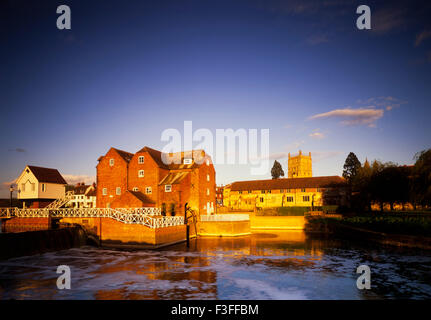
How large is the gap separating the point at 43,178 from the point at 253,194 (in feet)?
158

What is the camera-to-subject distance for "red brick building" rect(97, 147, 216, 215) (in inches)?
1921

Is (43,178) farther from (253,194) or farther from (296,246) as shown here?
(253,194)

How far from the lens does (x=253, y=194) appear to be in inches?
3206

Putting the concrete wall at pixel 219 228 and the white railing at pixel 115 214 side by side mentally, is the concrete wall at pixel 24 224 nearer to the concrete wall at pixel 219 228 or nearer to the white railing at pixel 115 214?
the white railing at pixel 115 214

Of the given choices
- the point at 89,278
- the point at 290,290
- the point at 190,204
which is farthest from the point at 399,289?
the point at 190,204

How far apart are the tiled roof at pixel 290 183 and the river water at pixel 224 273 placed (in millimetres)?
40111

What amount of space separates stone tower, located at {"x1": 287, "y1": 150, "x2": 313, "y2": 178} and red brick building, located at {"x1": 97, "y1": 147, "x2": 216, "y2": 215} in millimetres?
89008

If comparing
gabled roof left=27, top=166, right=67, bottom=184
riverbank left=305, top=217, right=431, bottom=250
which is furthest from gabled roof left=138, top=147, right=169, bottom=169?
riverbank left=305, top=217, right=431, bottom=250

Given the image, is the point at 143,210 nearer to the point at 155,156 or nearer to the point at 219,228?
the point at 219,228

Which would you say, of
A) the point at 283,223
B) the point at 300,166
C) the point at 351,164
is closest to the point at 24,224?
the point at 283,223

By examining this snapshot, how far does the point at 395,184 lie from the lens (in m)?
49.4

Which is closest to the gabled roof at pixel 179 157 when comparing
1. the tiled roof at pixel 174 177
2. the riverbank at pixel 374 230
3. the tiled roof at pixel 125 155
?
the tiled roof at pixel 174 177

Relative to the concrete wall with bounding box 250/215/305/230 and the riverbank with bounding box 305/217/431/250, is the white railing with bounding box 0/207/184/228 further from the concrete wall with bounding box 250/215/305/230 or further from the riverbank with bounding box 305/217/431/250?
the riverbank with bounding box 305/217/431/250

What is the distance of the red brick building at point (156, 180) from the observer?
4878 centimetres
